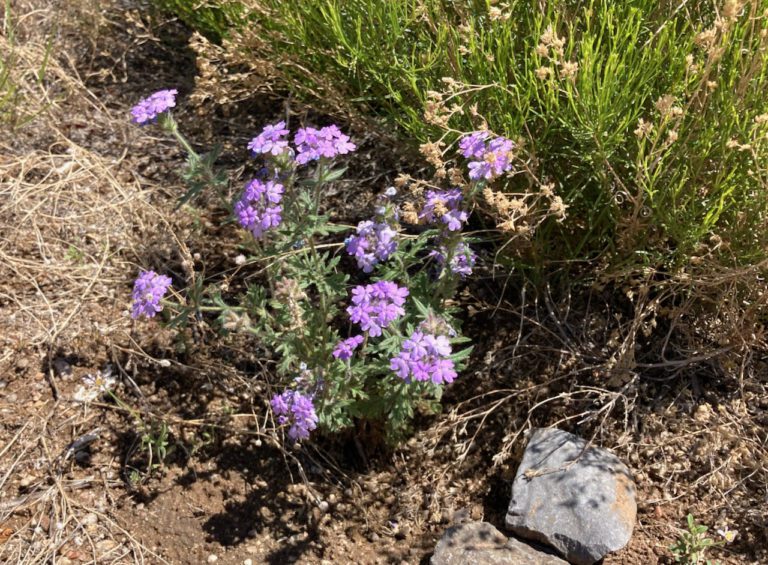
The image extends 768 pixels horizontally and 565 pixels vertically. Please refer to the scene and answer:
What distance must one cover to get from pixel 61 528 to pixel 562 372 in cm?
200

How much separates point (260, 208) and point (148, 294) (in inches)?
18.4

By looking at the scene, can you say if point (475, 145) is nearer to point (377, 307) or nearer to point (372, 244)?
point (372, 244)

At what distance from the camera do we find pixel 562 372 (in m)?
3.15

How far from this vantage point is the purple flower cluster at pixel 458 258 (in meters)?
2.63

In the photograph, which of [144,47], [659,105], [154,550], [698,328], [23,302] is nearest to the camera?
[659,105]

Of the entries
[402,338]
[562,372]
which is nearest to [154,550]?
[402,338]

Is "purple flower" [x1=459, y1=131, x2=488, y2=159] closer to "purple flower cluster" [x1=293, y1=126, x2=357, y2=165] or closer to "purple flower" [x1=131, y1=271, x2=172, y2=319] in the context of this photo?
"purple flower cluster" [x1=293, y1=126, x2=357, y2=165]

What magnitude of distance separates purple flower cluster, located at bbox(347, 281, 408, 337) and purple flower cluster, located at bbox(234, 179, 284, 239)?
343mm

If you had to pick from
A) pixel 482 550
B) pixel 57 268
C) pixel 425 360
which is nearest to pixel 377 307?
pixel 425 360

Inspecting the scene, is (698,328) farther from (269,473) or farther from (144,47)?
(144,47)

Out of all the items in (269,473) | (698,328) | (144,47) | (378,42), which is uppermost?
(378,42)

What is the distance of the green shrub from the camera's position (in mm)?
2561

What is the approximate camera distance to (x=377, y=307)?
7.79 feet

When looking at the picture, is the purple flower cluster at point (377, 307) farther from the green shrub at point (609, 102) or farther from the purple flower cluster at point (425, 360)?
the green shrub at point (609, 102)
